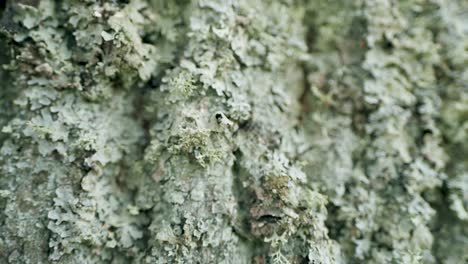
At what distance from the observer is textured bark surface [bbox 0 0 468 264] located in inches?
63.1

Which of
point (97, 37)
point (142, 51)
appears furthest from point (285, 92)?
point (97, 37)

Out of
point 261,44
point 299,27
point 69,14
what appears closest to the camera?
point 69,14

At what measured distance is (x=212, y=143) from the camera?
1.67 metres

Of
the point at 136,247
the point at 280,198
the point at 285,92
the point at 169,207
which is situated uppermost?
the point at 285,92

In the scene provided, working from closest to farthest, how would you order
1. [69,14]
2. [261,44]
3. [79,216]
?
[79,216] → [69,14] → [261,44]

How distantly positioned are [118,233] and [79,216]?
0.55 ft

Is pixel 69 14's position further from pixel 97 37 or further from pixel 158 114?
pixel 158 114

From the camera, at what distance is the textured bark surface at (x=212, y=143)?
1.60 meters

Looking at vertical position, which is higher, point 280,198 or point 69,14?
point 69,14

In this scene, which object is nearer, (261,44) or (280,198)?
(280,198)

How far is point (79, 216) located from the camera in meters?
1.57

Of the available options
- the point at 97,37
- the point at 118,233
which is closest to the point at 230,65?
the point at 97,37

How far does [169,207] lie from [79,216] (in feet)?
1.11

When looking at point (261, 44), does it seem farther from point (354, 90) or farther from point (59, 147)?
point (59, 147)
